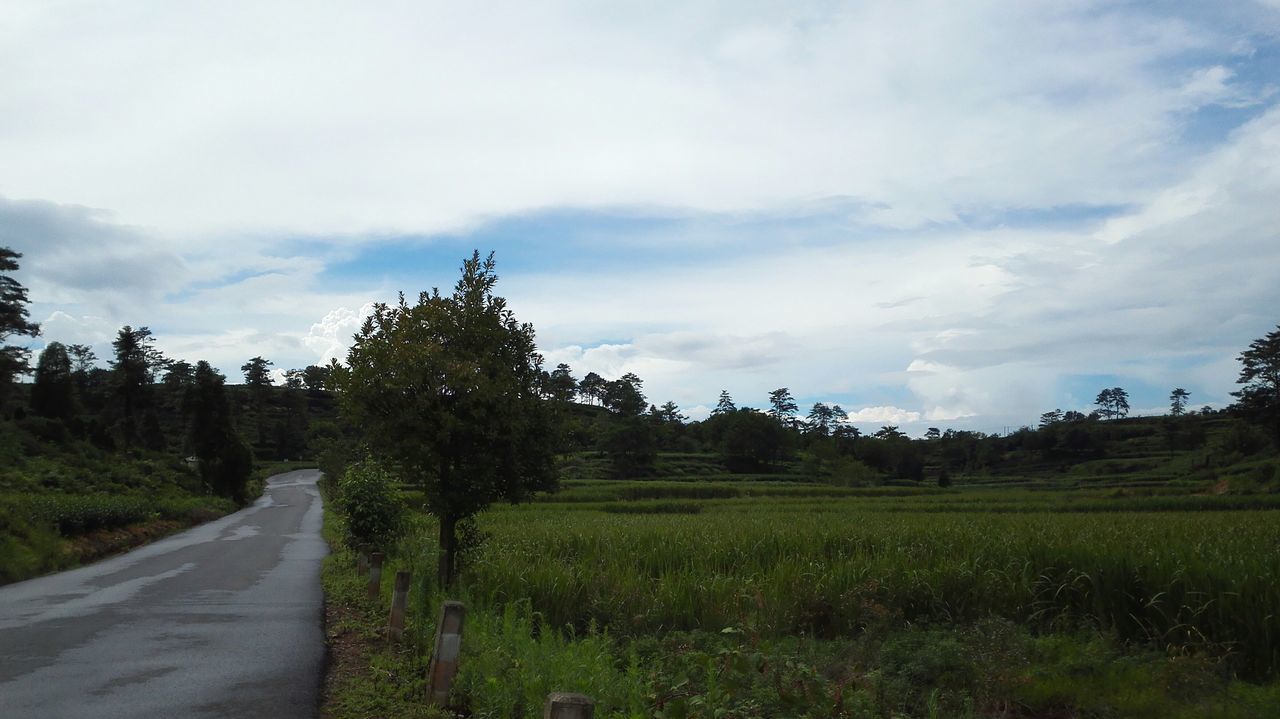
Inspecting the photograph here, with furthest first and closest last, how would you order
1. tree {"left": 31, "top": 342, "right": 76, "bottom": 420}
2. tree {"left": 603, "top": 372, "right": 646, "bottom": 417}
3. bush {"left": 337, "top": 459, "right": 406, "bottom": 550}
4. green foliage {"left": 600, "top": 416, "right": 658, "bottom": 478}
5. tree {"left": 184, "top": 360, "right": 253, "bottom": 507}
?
tree {"left": 603, "top": 372, "right": 646, "bottom": 417} → green foliage {"left": 600, "top": 416, "right": 658, "bottom": 478} → tree {"left": 31, "top": 342, "right": 76, "bottom": 420} → tree {"left": 184, "top": 360, "right": 253, "bottom": 507} → bush {"left": 337, "top": 459, "right": 406, "bottom": 550}

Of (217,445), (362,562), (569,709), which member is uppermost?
(217,445)

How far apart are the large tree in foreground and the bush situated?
623 cm

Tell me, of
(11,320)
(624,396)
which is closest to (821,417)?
(624,396)

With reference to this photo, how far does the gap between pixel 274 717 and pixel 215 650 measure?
322 cm

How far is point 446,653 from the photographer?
6551 mm

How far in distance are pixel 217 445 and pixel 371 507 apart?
40.9 meters

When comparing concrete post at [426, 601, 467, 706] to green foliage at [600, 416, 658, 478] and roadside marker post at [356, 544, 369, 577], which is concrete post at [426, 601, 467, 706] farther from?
green foliage at [600, 416, 658, 478]

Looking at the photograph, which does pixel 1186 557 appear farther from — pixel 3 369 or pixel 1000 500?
pixel 3 369

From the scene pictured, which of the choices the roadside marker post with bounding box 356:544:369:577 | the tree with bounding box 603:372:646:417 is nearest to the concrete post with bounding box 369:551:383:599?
the roadside marker post with bounding box 356:544:369:577

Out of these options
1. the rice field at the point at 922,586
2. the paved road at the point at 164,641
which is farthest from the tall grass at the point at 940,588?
the paved road at the point at 164,641

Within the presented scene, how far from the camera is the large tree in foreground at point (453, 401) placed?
11242 mm

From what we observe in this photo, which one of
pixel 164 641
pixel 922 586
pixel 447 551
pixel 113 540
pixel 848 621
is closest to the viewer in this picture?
pixel 164 641

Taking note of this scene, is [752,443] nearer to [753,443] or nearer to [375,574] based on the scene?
[753,443]

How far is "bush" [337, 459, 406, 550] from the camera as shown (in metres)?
17.9
